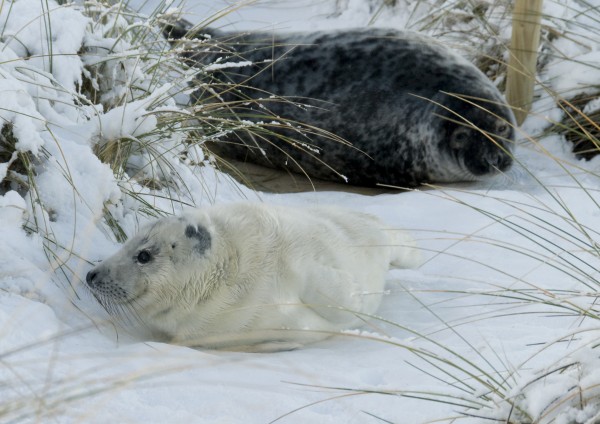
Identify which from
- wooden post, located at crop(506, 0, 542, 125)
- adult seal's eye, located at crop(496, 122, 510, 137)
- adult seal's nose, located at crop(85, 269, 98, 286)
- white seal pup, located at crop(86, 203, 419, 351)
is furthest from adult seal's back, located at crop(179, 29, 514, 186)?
adult seal's nose, located at crop(85, 269, 98, 286)

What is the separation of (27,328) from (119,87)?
1616 millimetres

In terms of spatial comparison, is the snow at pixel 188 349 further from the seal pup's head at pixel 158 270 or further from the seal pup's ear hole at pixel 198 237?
the seal pup's ear hole at pixel 198 237

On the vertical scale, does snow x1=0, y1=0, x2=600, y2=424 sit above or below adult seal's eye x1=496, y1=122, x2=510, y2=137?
above

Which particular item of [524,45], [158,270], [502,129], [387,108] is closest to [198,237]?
[158,270]

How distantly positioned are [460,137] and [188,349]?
10.3 feet

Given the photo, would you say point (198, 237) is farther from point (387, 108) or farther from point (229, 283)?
point (387, 108)

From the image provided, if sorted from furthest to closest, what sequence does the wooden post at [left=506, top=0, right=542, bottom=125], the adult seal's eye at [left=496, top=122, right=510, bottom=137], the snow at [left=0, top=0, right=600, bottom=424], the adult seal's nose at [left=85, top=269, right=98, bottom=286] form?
the wooden post at [left=506, top=0, right=542, bottom=125]
the adult seal's eye at [left=496, top=122, right=510, bottom=137]
the adult seal's nose at [left=85, top=269, right=98, bottom=286]
the snow at [left=0, top=0, right=600, bottom=424]

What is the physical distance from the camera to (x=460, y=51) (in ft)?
22.2

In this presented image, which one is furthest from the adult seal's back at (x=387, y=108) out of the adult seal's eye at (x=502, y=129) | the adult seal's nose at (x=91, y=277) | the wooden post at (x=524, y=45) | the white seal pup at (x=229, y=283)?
the adult seal's nose at (x=91, y=277)

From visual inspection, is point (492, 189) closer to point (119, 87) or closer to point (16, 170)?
point (119, 87)

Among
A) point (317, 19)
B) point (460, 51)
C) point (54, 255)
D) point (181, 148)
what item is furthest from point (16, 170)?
point (317, 19)

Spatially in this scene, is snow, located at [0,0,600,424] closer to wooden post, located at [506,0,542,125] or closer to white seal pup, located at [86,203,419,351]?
white seal pup, located at [86,203,419,351]

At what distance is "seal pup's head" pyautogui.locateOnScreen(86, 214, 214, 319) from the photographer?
11.0 ft

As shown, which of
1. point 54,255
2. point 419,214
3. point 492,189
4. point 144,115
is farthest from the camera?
point 492,189
